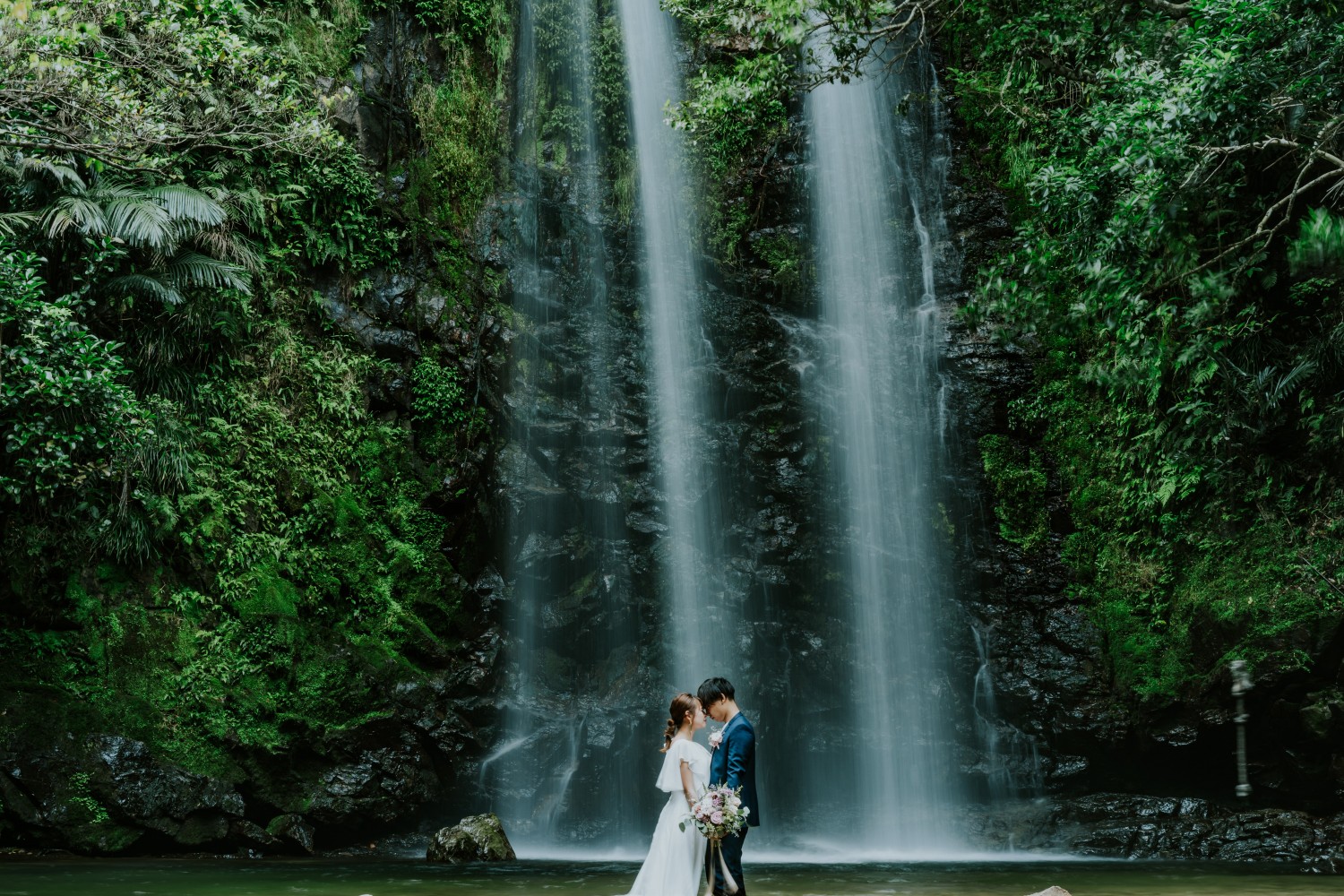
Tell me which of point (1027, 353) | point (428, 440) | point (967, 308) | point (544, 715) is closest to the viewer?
point (967, 308)

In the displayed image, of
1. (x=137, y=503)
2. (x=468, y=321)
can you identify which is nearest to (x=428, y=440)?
(x=468, y=321)

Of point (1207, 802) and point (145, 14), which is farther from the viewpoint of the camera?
point (1207, 802)

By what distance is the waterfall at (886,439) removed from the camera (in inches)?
544

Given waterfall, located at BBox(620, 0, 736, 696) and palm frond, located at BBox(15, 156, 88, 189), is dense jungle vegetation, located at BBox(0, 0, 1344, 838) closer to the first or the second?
palm frond, located at BBox(15, 156, 88, 189)

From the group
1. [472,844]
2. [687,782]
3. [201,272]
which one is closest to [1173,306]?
[687,782]

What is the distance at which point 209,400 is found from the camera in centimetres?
1323

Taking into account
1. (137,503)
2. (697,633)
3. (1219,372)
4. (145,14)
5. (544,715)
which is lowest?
(544,715)

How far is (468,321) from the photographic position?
53.1ft

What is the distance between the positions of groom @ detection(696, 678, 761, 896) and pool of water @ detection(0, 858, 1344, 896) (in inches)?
93.0

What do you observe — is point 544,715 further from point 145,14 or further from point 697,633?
point 145,14

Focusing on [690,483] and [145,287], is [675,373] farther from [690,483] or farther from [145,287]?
[145,287]

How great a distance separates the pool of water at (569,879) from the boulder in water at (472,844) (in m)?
0.31

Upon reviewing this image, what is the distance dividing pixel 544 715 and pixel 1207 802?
28.8 feet

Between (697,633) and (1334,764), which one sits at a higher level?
(697,633)
